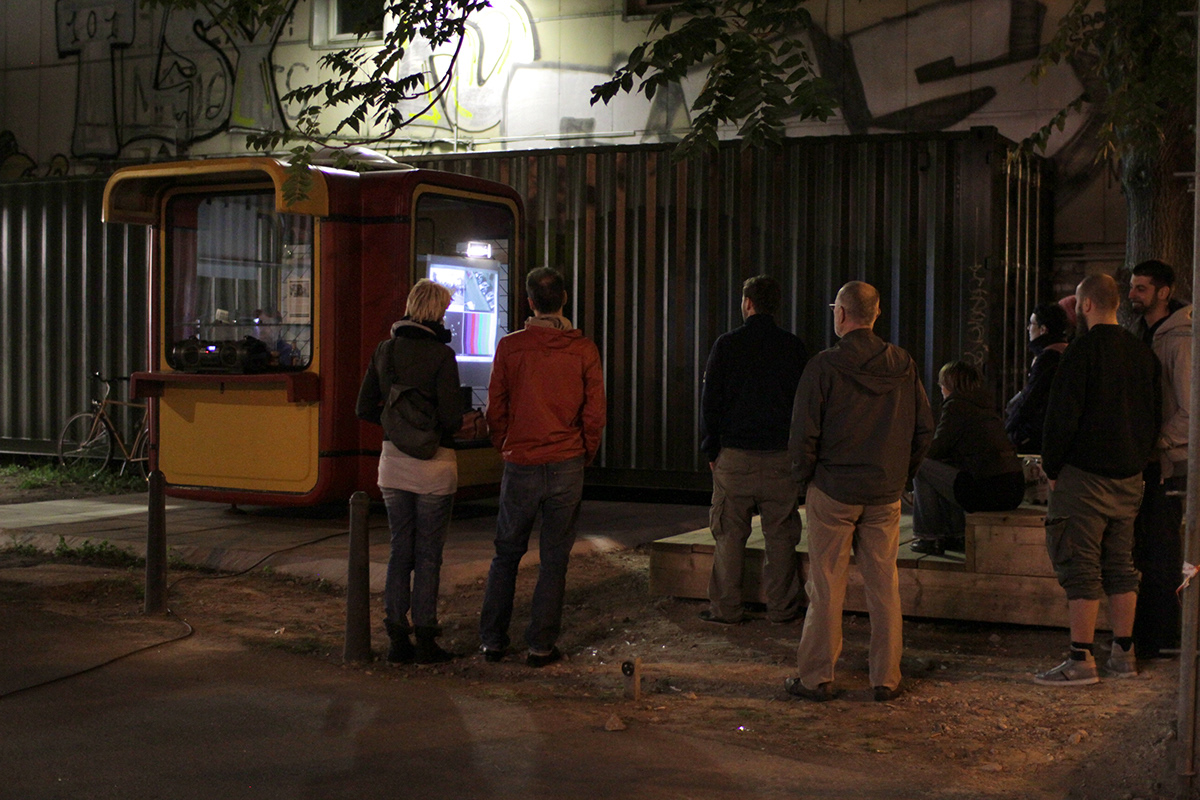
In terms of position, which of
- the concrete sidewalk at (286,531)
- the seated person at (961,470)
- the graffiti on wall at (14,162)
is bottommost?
the concrete sidewalk at (286,531)

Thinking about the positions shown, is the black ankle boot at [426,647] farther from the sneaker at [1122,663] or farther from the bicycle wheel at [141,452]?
the bicycle wheel at [141,452]

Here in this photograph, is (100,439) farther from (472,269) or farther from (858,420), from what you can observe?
(858,420)

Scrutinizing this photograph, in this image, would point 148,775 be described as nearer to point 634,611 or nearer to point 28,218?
point 634,611

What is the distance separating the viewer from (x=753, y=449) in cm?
710

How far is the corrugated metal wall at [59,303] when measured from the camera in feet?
46.0

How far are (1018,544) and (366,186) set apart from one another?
17.9 ft

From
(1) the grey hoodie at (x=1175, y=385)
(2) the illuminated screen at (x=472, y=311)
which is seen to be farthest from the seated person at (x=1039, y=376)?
(2) the illuminated screen at (x=472, y=311)

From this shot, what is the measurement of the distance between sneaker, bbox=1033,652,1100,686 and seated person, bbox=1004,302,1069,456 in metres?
2.08

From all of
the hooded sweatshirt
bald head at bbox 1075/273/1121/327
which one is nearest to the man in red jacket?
the hooded sweatshirt

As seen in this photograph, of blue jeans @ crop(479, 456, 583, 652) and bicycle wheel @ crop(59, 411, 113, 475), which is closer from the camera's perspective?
blue jeans @ crop(479, 456, 583, 652)

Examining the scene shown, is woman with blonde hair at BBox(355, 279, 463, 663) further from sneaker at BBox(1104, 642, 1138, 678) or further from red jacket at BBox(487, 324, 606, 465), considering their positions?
sneaker at BBox(1104, 642, 1138, 678)

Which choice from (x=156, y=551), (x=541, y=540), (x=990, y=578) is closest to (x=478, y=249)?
(x=156, y=551)

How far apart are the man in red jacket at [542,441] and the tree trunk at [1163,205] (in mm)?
A: 4223

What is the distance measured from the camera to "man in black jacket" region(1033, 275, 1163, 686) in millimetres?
5988
